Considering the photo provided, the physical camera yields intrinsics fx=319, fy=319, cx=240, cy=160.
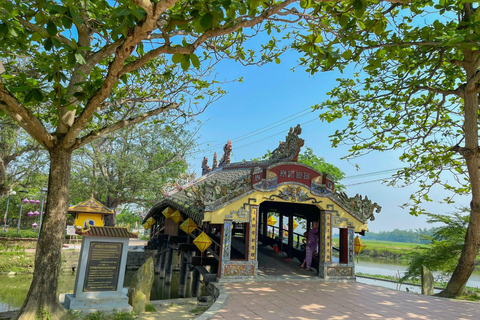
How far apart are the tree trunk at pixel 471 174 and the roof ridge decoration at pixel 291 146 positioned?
13.0 feet

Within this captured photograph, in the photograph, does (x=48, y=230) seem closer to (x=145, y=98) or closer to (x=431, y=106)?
(x=145, y=98)

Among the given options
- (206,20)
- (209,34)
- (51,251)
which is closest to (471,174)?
(209,34)

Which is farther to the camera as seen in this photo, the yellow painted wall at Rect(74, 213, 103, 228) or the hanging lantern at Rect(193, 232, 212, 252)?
the yellow painted wall at Rect(74, 213, 103, 228)

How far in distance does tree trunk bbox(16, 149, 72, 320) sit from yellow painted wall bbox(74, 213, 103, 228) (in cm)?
1263

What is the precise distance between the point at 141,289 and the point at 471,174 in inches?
319

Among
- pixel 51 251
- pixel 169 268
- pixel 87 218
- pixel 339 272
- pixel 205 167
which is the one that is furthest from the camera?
pixel 87 218

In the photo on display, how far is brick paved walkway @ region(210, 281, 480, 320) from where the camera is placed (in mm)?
5359

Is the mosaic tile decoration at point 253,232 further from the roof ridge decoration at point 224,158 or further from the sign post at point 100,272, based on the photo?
the roof ridge decoration at point 224,158

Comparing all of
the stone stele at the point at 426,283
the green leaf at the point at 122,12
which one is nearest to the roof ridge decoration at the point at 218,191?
the green leaf at the point at 122,12

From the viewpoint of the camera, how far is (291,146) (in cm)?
934

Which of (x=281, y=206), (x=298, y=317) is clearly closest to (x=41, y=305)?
(x=298, y=317)

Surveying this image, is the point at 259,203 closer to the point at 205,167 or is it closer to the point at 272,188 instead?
the point at 272,188

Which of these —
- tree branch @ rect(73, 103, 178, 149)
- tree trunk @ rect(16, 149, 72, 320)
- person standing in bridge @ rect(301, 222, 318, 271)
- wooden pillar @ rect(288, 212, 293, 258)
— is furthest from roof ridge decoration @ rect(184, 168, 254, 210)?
wooden pillar @ rect(288, 212, 293, 258)

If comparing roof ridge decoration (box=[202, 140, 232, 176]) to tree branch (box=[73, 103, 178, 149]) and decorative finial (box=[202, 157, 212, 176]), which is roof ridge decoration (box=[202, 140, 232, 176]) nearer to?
decorative finial (box=[202, 157, 212, 176])
